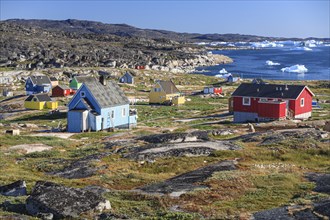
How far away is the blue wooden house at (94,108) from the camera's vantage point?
48.4 m

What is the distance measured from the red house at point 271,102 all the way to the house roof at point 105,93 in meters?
13.3

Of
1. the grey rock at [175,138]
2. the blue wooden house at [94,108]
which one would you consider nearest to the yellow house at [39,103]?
the blue wooden house at [94,108]

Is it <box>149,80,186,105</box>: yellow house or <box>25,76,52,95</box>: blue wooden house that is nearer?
<box>149,80,186,105</box>: yellow house

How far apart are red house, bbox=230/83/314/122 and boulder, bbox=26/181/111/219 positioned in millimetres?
36851

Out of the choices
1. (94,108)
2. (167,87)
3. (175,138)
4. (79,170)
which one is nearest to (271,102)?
(94,108)

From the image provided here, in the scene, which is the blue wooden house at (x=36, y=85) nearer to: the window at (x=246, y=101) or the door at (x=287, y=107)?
the window at (x=246, y=101)

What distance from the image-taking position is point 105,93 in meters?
51.3

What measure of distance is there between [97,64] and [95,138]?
11288cm

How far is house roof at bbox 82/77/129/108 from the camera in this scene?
Result: 162ft

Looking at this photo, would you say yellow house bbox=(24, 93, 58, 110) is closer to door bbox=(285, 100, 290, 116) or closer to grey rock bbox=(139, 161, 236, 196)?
door bbox=(285, 100, 290, 116)

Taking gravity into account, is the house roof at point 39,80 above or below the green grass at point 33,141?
above

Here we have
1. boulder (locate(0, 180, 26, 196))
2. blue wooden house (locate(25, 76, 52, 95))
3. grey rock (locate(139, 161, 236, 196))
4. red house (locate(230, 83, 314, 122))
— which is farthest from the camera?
blue wooden house (locate(25, 76, 52, 95))

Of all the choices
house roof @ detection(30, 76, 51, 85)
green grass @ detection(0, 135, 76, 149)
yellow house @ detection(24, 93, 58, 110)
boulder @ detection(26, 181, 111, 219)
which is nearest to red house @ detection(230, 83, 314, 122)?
green grass @ detection(0, 135, 76, 149)

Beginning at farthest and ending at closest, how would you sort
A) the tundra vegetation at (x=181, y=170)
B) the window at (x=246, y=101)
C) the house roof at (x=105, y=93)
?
the window at (x=246, y=101)
the house roof at (x=105, y=93)
the tundra vegetation at (x=181, y=170)
